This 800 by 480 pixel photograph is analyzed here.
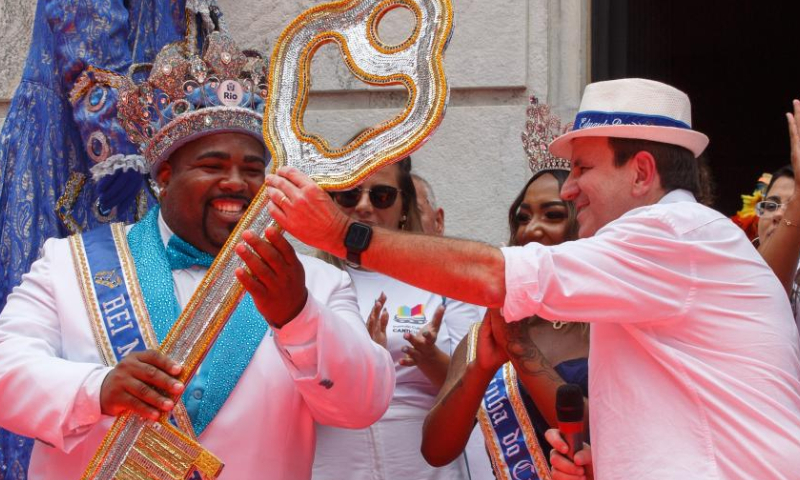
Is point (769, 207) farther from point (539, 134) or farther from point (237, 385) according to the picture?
point (237, 385)

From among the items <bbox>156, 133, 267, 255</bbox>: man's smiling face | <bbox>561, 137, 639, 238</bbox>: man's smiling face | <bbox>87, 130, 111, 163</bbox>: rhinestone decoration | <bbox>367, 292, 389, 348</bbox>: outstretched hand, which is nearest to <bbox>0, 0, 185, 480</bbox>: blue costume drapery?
<bbox>87, 130, 111, 163</bbox>: rhinestone decoration

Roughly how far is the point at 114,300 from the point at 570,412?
4.45ft

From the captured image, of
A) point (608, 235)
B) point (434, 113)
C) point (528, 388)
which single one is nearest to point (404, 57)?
point (434, 113)

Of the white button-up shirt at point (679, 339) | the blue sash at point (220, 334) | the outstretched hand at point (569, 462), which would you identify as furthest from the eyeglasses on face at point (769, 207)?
the blue sash at point (220, 334)

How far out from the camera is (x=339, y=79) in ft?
17.0

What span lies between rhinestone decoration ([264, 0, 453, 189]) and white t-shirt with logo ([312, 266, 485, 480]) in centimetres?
111

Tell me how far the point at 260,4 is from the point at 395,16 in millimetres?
580

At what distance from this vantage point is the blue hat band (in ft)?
10.8

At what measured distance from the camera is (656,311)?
2.92 meters

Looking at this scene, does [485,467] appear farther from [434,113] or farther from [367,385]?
[434,113]

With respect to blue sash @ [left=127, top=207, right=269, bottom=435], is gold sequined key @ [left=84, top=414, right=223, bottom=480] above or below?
below

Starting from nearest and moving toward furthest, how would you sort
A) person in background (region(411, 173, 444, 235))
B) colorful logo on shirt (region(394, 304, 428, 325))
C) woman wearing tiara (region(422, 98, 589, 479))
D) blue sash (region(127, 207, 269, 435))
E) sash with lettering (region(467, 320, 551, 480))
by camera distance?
1. blue sash (region(127, 207, 269, 435))
2. woman wearing tiara (region(422, 98, 589, 479))
3. sash with lettering (region(467, 320, 551, 480))
4. colorful logo on shirt (region(394, 304, 428, 325))
5. person in background (region(411, 173, 444, 235))

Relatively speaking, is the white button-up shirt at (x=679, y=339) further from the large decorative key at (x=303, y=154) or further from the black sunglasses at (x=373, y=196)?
the black sunglasses at (x=373, y=196)

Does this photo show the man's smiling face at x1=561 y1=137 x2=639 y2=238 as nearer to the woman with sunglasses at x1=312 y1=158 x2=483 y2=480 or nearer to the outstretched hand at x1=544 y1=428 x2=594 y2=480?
the outstretched hand at x1=544 y1=428 x2=594 y2=480
